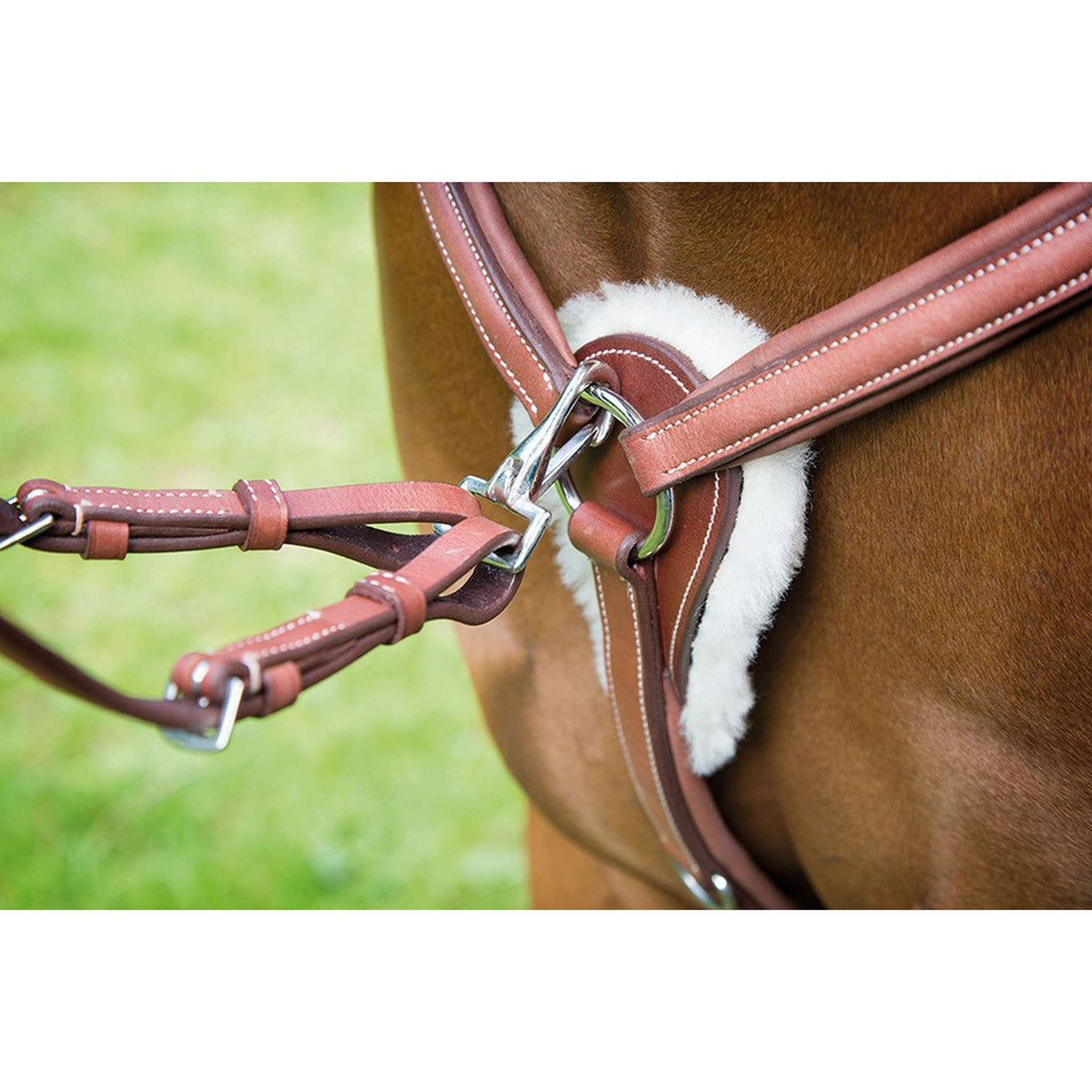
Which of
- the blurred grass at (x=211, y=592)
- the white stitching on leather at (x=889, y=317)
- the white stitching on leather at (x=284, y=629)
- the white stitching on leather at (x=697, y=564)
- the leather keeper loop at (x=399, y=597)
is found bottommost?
the white stitching on leather at (x=284, y=629)

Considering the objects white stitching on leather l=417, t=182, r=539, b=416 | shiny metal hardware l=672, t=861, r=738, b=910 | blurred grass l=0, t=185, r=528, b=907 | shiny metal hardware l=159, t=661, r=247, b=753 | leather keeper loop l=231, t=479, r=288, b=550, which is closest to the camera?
shiny metal hardware l=159, t=661, r=247, b=753

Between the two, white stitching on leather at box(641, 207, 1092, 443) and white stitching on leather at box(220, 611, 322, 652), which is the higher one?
white stitching on leather at box(641, 207, 1092, 443)

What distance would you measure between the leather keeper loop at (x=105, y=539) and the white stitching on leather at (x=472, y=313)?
0.29m

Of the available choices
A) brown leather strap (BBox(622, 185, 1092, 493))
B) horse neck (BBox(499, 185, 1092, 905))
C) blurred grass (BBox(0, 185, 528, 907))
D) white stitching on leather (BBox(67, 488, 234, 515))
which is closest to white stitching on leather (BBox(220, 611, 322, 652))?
white stitching on leather (BBox(67, 488, 234, 515))

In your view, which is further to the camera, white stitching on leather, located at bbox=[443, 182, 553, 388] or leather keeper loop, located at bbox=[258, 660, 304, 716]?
white stitching on leather, located at bbox=[443, 182, 553, 388]

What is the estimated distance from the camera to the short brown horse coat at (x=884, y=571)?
61 centimetres

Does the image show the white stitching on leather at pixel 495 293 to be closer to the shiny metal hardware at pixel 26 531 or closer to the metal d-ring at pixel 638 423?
the metal d-ring at pixel 638 423

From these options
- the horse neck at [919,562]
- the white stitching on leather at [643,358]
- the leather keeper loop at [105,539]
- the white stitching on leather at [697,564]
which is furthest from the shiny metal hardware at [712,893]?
the leather keeper loop at [105,539]

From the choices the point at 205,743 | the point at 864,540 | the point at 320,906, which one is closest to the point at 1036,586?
the point at 864,540

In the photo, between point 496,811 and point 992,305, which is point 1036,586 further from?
point 496,811

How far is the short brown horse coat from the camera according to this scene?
609 millimetres

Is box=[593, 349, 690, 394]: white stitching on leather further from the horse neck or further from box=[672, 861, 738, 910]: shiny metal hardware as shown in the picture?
box=[672, 861, 738, 910]: shiny metal hardware

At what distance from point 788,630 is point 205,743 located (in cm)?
44

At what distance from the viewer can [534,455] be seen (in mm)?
675
